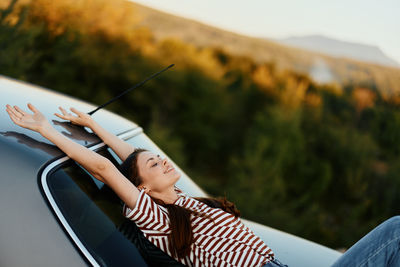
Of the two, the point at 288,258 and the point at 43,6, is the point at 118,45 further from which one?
the point at 288,258

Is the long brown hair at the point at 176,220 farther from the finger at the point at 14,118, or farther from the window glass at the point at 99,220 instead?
the finger at the point at 14,118

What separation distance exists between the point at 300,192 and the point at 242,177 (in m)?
8.70

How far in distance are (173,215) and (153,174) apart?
10.6 inches

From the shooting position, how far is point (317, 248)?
2457 millimetres

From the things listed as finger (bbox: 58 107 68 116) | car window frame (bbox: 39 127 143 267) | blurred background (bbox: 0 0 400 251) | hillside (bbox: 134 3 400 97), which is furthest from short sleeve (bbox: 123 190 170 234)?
hillside (bbox: 134 3 400 97)

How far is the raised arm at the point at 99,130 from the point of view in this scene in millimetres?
1986

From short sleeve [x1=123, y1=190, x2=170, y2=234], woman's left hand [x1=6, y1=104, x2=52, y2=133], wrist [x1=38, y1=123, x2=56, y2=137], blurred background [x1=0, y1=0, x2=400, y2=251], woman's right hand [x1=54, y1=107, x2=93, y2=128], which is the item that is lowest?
blurred background [x1=0, y1=0, x2=400, y2=251]

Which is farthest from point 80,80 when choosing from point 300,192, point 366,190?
point 366,190

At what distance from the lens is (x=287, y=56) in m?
68.0

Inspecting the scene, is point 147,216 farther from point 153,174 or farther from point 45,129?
point 45,129

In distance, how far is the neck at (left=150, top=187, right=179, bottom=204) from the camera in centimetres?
212

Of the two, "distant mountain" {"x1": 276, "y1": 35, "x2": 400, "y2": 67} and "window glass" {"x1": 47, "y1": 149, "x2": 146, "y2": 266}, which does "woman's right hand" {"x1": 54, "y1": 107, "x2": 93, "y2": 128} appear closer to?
"window glass" {"x1": 47, "y1": 149, "x2": 146, "y2": 266}

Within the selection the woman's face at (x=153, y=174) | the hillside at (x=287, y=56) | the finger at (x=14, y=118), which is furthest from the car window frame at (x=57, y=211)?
the hillside at (x=287, y=56)

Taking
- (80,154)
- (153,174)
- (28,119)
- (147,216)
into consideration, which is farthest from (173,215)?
(28,119)
